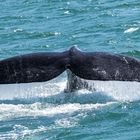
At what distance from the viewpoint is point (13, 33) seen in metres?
23.7

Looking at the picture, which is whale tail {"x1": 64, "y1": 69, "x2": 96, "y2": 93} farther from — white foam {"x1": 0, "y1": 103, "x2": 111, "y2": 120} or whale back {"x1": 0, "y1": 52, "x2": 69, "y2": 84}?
whale back {"x1": 0, "y1": 52, "x2": 69, "y2": 84}

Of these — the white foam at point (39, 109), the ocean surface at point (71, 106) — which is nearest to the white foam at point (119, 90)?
the ocean surface at point (71, 106)

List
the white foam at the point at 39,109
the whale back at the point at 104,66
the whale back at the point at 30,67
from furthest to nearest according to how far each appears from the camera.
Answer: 1. the white foam at the point at 39,109
2. the whale back at the point at 30,67
3. the whale back at the point at 104,66

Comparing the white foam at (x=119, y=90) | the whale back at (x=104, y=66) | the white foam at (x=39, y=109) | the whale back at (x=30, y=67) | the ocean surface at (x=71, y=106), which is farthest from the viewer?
the white foam at (x=119, y=90)

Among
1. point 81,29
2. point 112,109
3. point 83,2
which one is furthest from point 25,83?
point 83,2

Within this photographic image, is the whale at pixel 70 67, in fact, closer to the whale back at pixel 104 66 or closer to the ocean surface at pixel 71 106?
the whale back at pixel 104 66

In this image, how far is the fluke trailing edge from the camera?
11672 millimetres

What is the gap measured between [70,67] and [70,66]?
2 centimetres

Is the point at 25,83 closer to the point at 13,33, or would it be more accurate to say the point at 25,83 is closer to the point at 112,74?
the point at 112,74

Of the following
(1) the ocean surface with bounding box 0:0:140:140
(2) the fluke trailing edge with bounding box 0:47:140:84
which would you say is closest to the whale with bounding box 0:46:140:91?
(2) the fluke trailing edge with bounding box 0:47:140:84

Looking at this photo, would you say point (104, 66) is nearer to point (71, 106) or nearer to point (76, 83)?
point (76, 83)

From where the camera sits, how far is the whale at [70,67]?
1167 cm

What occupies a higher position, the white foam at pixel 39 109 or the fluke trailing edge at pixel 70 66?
the fluke trailing edge at pixel 70 66

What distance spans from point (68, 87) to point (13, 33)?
11199 millimetres
